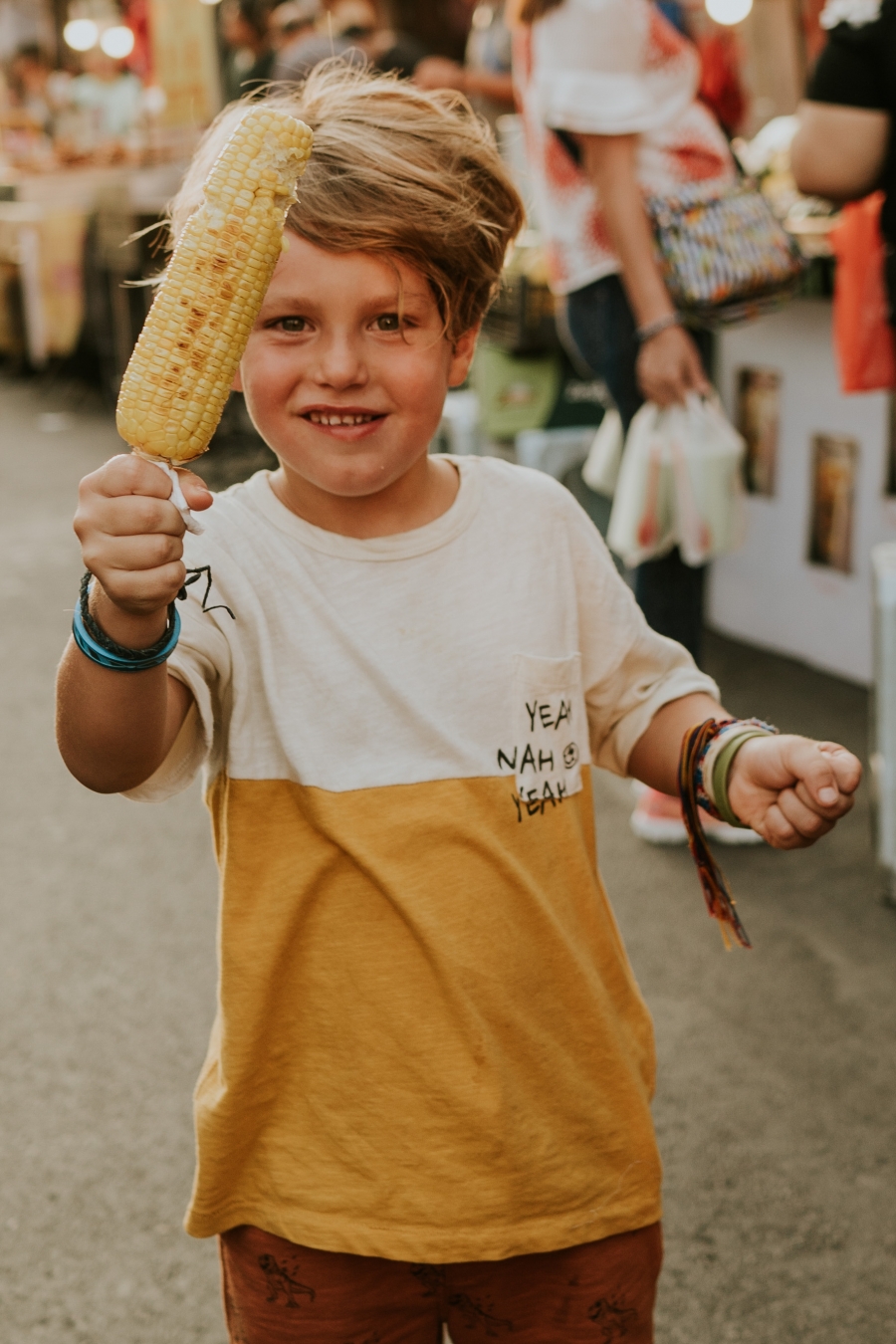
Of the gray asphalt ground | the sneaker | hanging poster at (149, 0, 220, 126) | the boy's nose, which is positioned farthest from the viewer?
hanging poster at (149, 0, 220, 126)

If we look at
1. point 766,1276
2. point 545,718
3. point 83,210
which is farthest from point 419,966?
point 83,210

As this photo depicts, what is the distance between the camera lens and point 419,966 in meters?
1.19

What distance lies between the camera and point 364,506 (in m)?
1.24

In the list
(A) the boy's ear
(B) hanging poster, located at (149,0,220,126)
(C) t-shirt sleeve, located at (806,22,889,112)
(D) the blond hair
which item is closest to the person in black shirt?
(C) t-shirt sleeve, located at (806,22,889,112)

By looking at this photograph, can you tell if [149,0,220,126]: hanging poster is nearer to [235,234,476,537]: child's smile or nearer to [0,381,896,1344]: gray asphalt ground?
[0,381,896,1344]: gray asphalt ground

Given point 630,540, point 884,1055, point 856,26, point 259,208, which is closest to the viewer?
point 259,208

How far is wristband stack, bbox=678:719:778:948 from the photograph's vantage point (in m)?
1.22

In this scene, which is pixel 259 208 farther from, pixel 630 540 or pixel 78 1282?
pixel 630 540

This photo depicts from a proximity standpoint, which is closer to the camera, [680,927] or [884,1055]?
[884,1055]

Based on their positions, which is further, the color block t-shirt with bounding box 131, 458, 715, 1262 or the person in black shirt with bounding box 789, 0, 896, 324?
the person in black shirt with bounding box 789, 0, 896, 324

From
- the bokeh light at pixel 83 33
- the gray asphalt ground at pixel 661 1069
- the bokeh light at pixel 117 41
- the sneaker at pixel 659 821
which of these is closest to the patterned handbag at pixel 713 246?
the sneaker at pixel 659 821

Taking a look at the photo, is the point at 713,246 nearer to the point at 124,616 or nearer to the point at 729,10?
the point at 124,616

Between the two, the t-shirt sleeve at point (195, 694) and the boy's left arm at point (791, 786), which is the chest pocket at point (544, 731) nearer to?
the boy's left arm at point (791, 786)

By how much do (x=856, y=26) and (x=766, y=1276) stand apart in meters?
2.16
